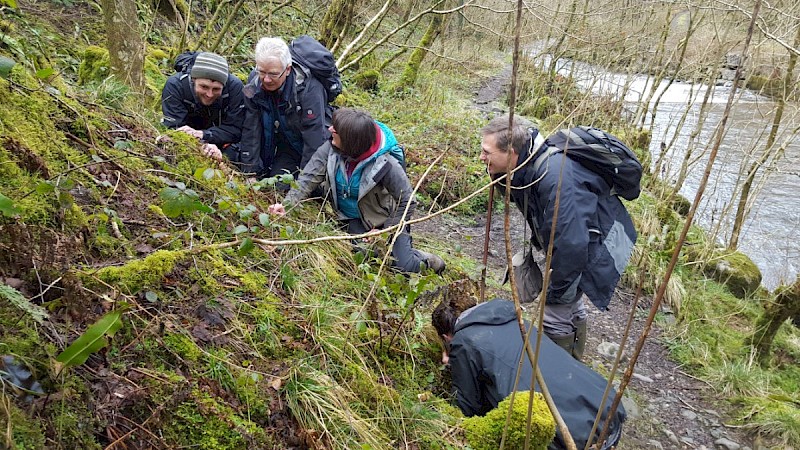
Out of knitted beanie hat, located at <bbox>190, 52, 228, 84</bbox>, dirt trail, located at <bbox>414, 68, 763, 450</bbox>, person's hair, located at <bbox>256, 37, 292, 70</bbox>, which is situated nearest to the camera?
person's hair, located at <bbox>256, 37, 292, 70</bbox>

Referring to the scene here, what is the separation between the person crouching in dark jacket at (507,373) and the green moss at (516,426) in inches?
5.0

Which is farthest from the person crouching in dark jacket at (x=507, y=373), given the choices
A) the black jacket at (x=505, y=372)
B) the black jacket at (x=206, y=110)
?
the black jacket at (x=206, y=110)

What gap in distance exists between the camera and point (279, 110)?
4.26 metres

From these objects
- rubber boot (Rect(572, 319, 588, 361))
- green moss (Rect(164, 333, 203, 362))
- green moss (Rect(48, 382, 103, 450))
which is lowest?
rubber boot (Rect(572, 319, 588, 361))

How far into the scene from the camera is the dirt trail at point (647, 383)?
4109mm

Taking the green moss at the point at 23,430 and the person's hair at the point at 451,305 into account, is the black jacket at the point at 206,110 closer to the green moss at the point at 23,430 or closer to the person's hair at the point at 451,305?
the person's hair at the point at 451,305

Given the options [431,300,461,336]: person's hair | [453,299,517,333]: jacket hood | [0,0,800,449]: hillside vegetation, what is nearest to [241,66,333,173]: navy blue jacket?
[0,0,800,449]: hillside vegetation

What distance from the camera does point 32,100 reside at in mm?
2645

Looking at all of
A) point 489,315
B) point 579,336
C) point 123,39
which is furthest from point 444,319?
point 123,39

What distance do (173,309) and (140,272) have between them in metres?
0.20

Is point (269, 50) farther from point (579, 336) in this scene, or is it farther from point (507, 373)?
point (579, 336)

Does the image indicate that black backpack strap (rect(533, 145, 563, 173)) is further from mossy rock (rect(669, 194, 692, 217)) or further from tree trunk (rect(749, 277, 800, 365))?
mossy rock (rect(669, 194, 692, 217))

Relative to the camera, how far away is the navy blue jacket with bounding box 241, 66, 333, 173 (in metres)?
4.16

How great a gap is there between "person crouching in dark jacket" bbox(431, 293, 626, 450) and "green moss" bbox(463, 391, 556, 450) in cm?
13
